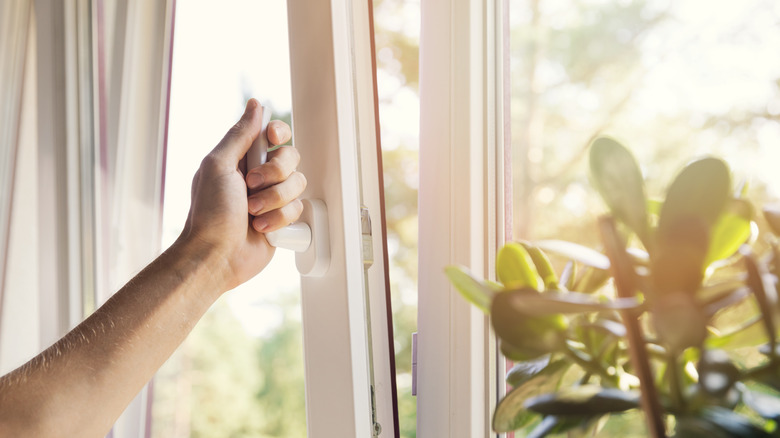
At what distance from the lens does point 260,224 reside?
2.51ft

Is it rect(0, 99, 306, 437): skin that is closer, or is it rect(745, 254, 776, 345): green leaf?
rect(745, 254, 776, 345): green leaf

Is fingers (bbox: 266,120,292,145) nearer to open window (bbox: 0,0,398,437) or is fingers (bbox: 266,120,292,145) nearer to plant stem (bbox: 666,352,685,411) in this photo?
open window (bbox: 0,0,398,437)

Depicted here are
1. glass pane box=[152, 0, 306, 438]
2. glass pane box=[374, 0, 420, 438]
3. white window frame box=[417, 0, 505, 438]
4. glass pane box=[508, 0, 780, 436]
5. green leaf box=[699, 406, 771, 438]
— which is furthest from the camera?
glass pane box=[152, 0, 306, 438]

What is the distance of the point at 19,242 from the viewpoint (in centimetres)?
130

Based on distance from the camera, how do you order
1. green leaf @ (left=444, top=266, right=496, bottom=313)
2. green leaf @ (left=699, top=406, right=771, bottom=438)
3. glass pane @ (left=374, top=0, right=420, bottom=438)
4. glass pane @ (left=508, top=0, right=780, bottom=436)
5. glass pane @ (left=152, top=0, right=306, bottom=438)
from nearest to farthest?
green leaf @ (left=699, top=406, right=771, bottom=438) < green leaf @ (left=444, top=266, right=496, bottom=313) < glass pane @ (left=508, top=0, right=780, bottom=436) < glass pane @ (left=374, top=0, right=420, bottom=438) < glass pane @ (left=152, top=0, right=306, bottom=438)

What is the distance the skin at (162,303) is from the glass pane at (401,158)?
0.51 ft

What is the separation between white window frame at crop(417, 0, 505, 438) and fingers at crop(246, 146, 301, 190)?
18 centimetres

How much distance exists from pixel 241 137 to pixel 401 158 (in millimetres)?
237

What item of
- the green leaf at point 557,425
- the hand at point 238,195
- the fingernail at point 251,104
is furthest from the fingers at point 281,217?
the green leaf at point 557,425

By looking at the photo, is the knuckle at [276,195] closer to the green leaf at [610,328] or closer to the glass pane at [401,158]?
the glass pane at [401,158]

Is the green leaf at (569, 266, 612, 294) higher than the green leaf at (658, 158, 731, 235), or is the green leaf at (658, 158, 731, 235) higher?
the green leaf at (658, 158, 731, 235)

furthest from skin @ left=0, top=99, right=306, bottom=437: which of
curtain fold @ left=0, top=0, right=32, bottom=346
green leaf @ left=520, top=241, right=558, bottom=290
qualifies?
curtain fold @ left=0, top=0, right=32, bottom=346

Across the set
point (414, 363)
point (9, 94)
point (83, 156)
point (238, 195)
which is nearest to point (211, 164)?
point (238, 195)

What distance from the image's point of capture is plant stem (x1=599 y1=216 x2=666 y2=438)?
265 millimetres
